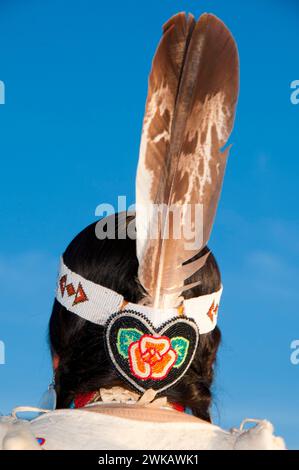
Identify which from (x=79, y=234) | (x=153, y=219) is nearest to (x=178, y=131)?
(x=153, y=219)

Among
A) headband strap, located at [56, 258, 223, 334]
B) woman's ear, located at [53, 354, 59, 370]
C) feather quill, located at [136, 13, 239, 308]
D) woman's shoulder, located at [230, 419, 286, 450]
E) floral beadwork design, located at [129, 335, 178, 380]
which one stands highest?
feather quill, located at [136, 13, 239, 308]

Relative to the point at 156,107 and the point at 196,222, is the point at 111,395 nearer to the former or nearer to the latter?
the point at 196,222

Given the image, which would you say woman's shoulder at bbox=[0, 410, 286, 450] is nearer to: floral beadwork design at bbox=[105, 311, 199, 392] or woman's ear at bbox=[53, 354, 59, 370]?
floral beadwork design at bbox=[105, 311, 199, 392]

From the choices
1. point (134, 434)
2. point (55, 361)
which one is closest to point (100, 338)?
point (55, 361)

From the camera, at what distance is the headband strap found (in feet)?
12.8

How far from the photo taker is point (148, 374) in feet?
12.7

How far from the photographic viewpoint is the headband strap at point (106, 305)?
3.91 metres

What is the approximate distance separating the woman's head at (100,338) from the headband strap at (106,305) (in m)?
0.03

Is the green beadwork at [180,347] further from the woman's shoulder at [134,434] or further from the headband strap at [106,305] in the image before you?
the woman's shoulder at [134,434]

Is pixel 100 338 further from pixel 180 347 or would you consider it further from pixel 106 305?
pixel 180 347

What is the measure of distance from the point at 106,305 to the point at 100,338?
13 cm

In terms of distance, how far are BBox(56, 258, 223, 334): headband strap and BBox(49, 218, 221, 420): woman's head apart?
0.09ft

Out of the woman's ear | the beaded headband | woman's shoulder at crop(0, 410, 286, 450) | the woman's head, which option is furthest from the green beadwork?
the woman's ear
